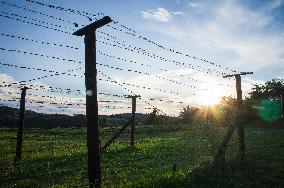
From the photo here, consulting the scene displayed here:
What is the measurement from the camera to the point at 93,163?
33.9ft

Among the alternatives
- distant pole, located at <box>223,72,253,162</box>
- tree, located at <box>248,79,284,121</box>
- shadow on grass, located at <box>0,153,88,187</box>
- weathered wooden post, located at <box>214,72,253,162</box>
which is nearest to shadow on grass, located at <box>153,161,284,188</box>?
weathered wooden post, located at <box>214,72,253,162</box>

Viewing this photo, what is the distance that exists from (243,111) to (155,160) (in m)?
5.66

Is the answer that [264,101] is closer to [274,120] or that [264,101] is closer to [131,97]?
[274,120]

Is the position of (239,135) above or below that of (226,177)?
above

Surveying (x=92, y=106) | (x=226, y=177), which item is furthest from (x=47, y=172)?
(x=226, y=177)

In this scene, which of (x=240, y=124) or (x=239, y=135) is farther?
(x=239, y=135)

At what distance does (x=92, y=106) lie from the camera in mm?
10375

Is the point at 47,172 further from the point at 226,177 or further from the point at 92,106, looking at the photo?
the point at 226,177

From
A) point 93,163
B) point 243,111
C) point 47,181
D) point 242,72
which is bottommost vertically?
point 47,181

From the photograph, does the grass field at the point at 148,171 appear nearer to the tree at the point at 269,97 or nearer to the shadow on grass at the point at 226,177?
the shadow on grass at the point at 226,177

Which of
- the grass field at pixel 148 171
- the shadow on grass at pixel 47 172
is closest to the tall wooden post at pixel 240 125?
the grass field at pixel 148 171

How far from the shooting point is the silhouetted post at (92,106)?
33.9 feet

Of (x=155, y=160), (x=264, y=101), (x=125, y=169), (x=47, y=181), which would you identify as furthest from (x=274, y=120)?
(x=47, y=181)

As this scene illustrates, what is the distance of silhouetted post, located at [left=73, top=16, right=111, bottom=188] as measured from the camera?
1033cm
